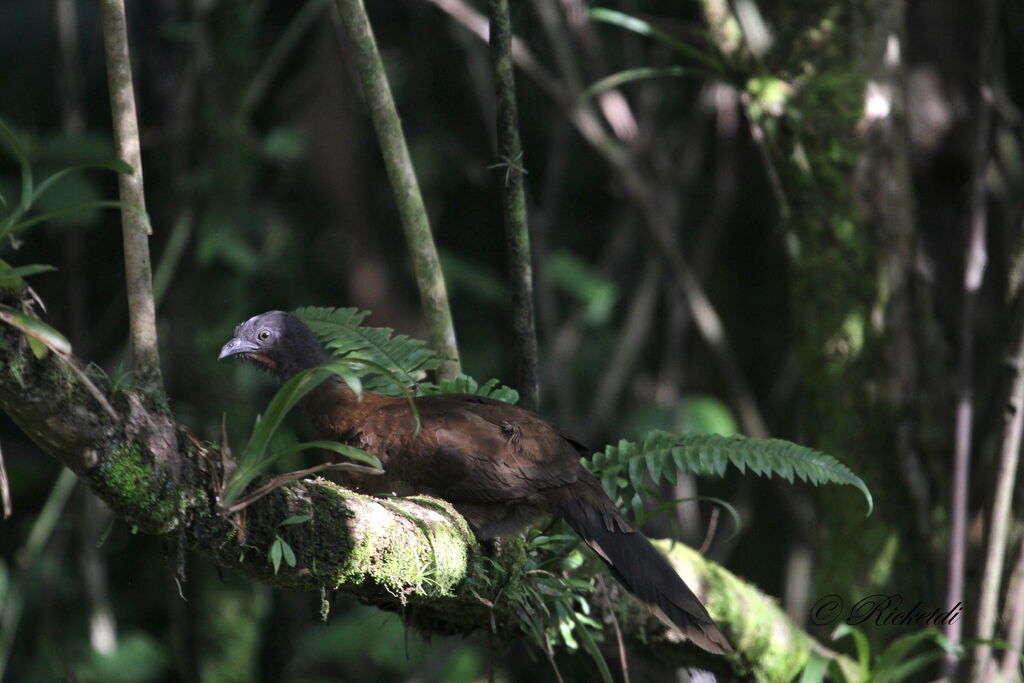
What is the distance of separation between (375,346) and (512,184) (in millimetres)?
578

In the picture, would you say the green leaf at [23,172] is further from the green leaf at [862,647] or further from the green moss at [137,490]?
the green leaf at [862,647]

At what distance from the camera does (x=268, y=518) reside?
1937 millimetres

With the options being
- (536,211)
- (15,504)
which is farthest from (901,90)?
(15,504)

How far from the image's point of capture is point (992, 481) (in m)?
3.56

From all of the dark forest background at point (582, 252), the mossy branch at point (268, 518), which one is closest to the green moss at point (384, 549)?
the mossy branch at point (268, 518)

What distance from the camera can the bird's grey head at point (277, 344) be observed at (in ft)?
10.6

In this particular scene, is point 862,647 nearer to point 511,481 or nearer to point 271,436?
point 511,481

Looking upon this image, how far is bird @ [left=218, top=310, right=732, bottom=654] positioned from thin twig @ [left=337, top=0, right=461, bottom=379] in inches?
9.8

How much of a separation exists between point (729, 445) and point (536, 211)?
355 cm

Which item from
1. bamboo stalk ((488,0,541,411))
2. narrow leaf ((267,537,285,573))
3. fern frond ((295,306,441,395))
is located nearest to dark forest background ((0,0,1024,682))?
fern frond ((295,306,441,395))

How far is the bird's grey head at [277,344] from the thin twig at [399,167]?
520 mm

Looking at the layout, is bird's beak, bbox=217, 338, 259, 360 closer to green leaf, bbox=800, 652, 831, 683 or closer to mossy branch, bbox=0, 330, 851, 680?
mossy branch, bbox=0, 330, 851, 680

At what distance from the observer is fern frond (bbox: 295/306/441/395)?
283cm

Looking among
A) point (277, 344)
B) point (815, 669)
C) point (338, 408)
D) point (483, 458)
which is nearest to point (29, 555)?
point (277, 344)
